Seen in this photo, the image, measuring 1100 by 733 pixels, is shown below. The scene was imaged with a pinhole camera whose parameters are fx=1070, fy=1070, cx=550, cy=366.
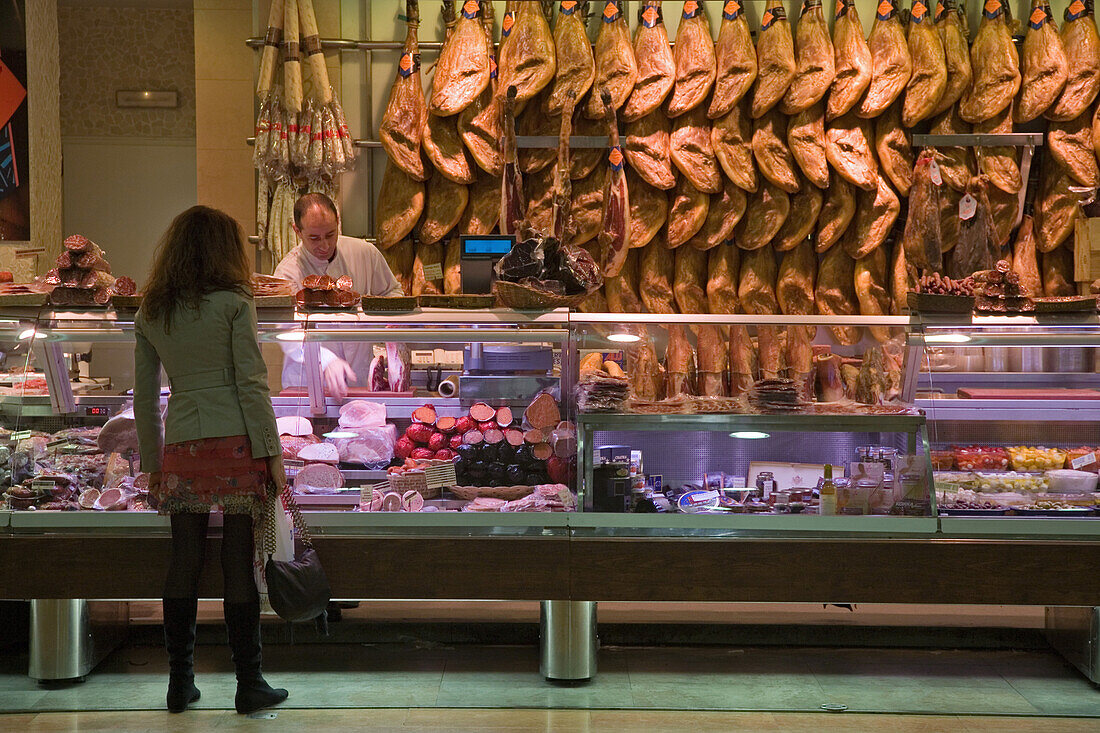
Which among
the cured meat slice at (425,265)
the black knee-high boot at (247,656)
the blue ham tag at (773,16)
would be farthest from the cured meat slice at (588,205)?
the black knee-high boot at (247,656)

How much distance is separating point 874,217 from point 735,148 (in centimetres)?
79

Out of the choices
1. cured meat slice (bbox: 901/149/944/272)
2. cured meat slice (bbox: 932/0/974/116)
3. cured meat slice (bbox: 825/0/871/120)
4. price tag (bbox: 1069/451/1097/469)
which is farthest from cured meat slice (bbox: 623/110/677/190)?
price tag (bbox: 1069/451/1097/469)

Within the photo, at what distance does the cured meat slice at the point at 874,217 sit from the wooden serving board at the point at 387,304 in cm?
267

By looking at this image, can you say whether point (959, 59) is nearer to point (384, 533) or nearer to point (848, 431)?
point (848, 431)

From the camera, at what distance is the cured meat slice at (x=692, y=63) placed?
17.8 ft

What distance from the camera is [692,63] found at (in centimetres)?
544

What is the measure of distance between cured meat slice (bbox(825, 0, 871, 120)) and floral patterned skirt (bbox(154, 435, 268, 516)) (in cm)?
351

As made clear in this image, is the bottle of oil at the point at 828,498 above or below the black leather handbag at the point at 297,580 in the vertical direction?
above

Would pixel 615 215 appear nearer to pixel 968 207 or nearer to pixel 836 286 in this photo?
pixel 836 286

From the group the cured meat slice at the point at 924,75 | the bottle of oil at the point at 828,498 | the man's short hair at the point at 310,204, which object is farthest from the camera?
the cured meat slice at the point at 924,75

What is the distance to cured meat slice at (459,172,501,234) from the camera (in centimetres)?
557

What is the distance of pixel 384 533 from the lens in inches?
144

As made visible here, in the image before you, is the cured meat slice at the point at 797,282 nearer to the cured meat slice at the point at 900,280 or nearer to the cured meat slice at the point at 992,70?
the cured meat slice at the point at 900,280

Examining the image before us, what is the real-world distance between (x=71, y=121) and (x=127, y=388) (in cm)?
570
